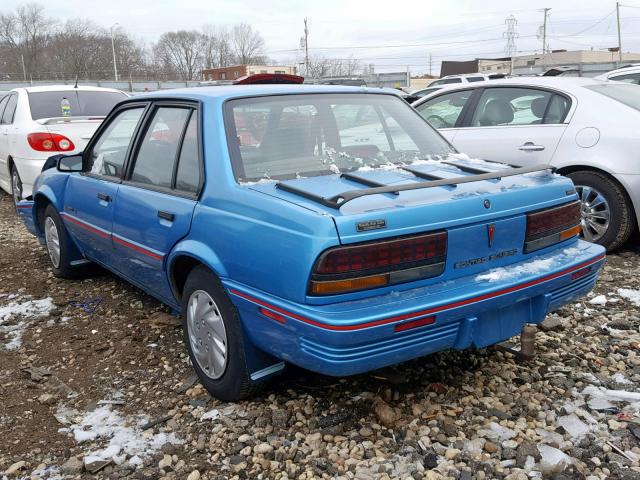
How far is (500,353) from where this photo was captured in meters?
3.55

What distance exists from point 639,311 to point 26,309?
4.38 meters

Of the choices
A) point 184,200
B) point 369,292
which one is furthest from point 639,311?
point 184,200

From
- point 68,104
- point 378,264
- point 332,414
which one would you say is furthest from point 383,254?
point 68,104

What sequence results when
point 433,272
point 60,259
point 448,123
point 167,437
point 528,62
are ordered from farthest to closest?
point 528,62, point 448,123, point 60,259, point 167,437, point 433,272

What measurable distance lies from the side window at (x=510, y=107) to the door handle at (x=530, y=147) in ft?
0.80

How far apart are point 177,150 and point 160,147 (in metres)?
0.28

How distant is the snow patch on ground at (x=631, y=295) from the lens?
168 inches

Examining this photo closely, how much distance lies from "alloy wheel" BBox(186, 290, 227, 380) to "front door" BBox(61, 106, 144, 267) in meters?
1.14

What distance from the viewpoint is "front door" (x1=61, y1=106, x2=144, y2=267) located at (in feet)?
13.1

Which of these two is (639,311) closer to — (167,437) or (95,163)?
(167,437)

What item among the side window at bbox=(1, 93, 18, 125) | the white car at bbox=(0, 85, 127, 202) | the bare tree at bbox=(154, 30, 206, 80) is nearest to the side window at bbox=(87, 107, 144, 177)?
the white car at bbox=(0, 85, 127, 202)

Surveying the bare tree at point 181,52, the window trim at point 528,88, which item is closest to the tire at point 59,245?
the window trim at point 528,88

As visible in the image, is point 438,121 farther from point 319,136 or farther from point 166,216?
point 166,216

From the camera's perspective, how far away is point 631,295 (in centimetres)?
436
